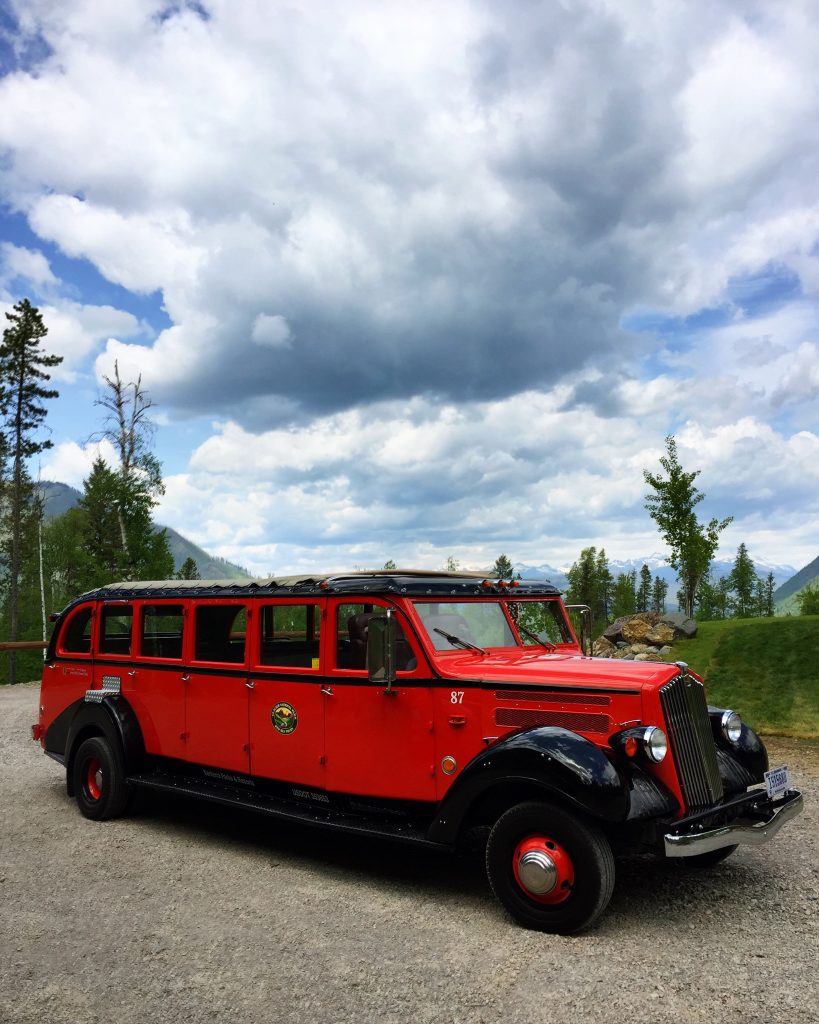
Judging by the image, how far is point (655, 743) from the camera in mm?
5340

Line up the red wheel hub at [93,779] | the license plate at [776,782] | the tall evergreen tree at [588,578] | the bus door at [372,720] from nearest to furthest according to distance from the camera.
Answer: the license plate at [776,782], the bus door at [372,720], the red wheel hub at [93,779], the tall evergreen tree at [588,578]

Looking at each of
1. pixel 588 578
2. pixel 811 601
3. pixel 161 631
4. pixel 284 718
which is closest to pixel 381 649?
pixel 284 718

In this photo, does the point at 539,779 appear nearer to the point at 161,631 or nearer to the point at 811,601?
the point at 161,631

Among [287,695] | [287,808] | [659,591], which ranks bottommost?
[287,808]

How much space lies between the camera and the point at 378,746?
636 centimetres

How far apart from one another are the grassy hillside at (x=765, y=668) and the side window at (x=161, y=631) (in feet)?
33.3

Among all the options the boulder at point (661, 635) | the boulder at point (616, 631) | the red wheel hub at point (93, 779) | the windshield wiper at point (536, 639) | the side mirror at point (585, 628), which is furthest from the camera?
the boulder at point (616, 631)

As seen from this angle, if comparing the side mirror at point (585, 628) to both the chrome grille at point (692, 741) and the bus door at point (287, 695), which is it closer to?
the chrome grille at point (692, 741)

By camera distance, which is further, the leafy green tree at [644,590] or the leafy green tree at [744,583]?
the leafy green tree at [644,590]

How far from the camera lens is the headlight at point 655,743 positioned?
5.26 meters

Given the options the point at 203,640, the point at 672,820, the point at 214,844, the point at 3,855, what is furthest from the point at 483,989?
the point at 3,855

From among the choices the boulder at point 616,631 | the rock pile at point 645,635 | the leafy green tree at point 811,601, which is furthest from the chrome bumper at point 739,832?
the leafy green tree at point 811,601

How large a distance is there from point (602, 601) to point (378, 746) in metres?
81.7

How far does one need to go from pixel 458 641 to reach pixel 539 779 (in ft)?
5.05
